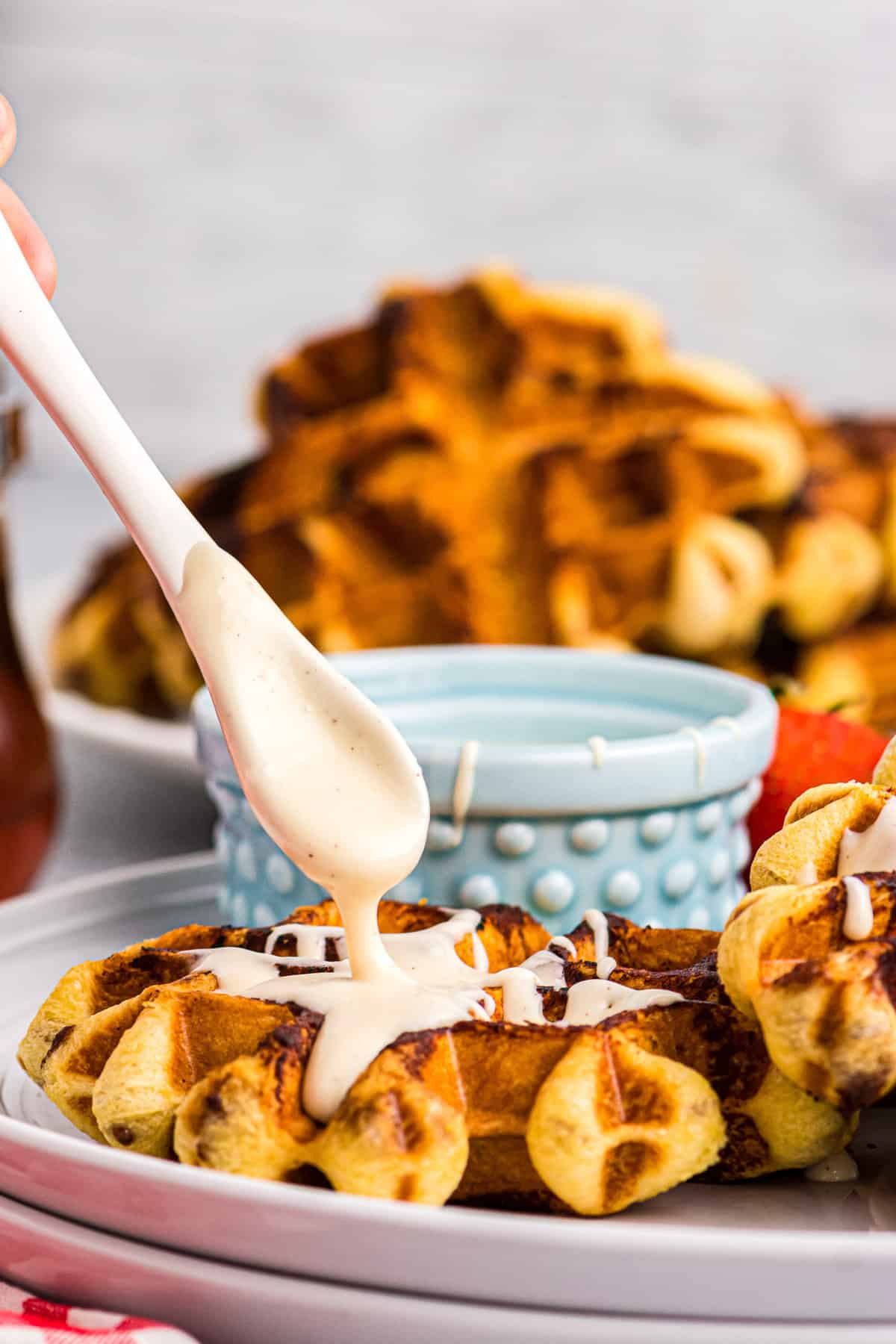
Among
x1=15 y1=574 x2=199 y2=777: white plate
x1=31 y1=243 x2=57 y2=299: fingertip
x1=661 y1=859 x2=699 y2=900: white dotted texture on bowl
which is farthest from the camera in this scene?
x1=15 y1=574 x2=199 y2=777: white plate

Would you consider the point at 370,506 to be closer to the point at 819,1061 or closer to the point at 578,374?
the point at 578,374

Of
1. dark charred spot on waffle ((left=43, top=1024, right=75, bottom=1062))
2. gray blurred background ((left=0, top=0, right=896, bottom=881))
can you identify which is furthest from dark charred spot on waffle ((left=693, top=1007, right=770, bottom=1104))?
gray blurred background ((left=0, top=0, right=896, bottom=881))

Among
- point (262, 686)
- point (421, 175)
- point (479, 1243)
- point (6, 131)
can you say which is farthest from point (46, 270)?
point (421, 175)

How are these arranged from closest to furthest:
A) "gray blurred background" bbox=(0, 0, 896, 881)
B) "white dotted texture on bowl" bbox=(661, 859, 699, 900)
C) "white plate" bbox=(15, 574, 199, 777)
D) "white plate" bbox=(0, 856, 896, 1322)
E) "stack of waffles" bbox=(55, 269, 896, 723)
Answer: "white plate" bbox=(0, 856, 896, 1322), "white dotted texture on bowl" bbox=(661, 859, 699, 900), "white plate" bbox=(15, 574, 199, 777), "stack of waffles" bbox=(55, 269, 896, 723), "gray blurred background" bbox=(0, 0, 896, 881)

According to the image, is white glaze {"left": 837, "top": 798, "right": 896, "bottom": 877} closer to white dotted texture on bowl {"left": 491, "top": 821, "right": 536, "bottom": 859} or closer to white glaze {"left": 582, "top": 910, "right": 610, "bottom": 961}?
white glaze {"left": 582, "top": 910, "right": 610, "bottom": 961}

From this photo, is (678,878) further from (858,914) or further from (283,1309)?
(283,1309)
